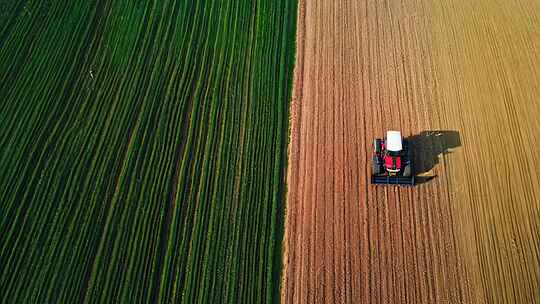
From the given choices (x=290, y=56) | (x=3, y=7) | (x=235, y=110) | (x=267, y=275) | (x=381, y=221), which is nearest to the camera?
(x=267, y=275)

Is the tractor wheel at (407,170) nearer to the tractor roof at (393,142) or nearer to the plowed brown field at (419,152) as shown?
the tractor roof at (393,142)

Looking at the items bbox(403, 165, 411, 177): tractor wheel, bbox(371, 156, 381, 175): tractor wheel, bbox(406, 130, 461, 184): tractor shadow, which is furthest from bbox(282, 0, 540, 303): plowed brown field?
bbox(403, 165, 411, 177): tractor wheel

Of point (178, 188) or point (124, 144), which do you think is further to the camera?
point (124, 144)

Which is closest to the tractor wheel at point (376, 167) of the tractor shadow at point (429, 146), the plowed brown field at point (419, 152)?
the plowed brown field at point (419, 152)

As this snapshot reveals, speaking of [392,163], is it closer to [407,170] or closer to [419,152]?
[407,170]

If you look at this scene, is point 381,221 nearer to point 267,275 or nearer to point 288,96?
point 267,275

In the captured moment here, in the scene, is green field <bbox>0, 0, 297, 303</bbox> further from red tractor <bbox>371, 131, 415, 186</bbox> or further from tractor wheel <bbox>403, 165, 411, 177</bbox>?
tractor wheel <bbox>403, 165, 411, 177</bbox>

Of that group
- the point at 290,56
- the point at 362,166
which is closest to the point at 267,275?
the point at 362,166
